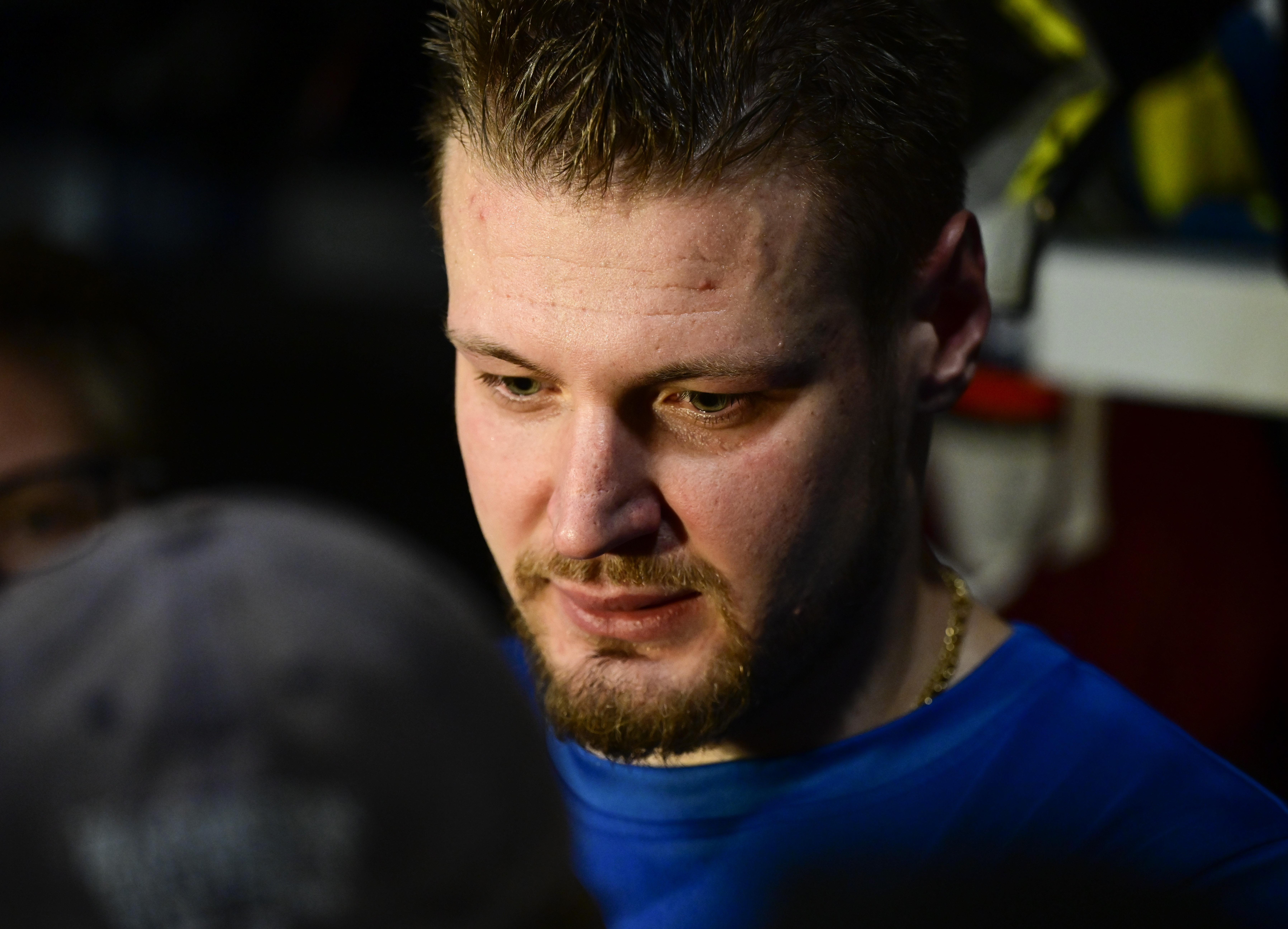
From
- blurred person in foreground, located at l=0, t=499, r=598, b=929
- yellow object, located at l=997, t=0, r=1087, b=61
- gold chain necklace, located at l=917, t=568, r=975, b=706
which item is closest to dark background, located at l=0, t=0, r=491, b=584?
yellow object, located at l=997, t=0, r=1087, b=61

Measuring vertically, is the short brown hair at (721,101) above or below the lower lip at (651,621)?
above

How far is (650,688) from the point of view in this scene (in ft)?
3.08

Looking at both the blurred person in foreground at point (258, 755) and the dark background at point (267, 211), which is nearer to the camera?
the blurred person in foreground at point (258, 755)

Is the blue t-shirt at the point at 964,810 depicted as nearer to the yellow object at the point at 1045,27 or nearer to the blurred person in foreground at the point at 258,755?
the blurred person in foreground at the point at 258,755

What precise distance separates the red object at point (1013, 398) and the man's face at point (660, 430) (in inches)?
52.3

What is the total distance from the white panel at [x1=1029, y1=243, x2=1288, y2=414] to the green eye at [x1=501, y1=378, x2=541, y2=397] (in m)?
0.94

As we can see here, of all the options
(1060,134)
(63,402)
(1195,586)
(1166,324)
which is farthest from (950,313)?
(1195,586)

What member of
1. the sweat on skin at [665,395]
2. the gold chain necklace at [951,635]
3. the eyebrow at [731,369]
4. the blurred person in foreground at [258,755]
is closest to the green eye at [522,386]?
the sweat on skin at [665,395]

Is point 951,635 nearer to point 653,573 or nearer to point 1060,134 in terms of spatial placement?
point 653,573

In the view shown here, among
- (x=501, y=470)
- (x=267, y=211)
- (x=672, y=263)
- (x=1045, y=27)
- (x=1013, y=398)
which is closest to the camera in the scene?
(x=672, y=263)

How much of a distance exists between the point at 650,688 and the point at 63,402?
1032mm

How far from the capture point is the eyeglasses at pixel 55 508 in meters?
1.45

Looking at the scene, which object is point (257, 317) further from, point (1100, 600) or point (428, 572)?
point (428, 572)

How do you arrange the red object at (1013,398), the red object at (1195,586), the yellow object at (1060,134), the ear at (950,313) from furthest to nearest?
1. the red object at (1013,398)
2. the red object at (1195,586)
3. the yellow object at (1060,134)
4. the ear at (950,313)
